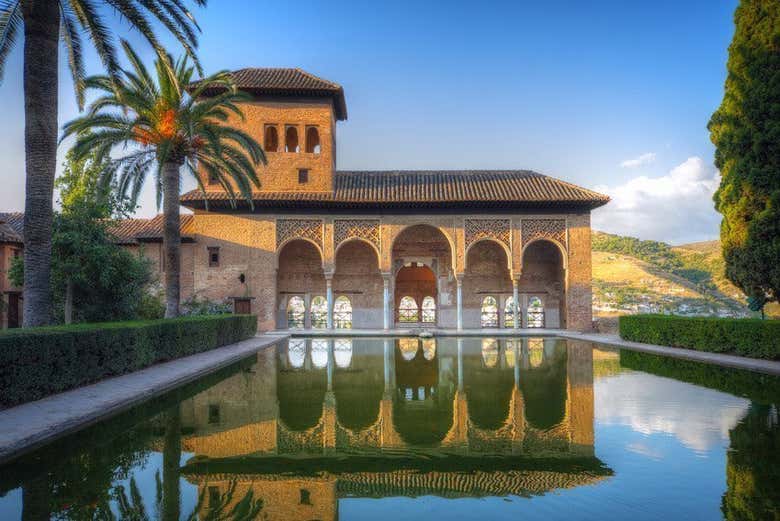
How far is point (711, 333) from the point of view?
43.9 ft

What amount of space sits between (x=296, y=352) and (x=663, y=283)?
4303cm

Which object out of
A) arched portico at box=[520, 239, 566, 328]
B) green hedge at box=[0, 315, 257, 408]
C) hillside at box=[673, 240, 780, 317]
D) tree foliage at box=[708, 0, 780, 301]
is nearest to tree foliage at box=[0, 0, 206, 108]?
green hedge at box=[0, 315, 257, 408]

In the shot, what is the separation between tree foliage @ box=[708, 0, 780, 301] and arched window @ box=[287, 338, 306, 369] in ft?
39.4

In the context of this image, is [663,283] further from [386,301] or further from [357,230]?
[357,230]

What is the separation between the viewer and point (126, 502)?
372 centimetres

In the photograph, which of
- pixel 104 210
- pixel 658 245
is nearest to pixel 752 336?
pixel 104 210

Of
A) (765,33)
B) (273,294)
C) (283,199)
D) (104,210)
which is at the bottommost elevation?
(273,294)

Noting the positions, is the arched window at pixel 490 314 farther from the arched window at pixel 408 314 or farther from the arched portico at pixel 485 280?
the arched window at pixel 408 314

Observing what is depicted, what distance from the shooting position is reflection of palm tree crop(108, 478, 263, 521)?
3.45m

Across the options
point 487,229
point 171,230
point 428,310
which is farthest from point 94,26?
point 428,310

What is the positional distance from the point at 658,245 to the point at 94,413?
71.2 m

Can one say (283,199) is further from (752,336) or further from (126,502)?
(126,502)

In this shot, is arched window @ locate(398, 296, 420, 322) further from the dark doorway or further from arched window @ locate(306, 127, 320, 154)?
the dark doorway

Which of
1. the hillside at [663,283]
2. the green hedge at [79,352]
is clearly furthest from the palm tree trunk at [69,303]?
the hillside at [663,283]
